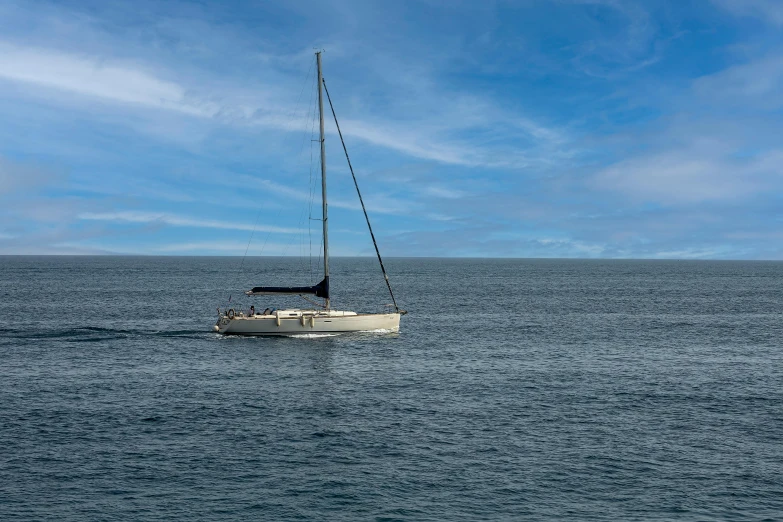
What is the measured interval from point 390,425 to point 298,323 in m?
31.9

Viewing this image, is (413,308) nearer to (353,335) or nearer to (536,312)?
(536,312)

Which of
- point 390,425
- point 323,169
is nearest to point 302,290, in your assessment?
point 323,169

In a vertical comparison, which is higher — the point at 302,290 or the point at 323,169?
the point at 323,169

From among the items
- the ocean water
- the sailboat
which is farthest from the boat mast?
the ocean water

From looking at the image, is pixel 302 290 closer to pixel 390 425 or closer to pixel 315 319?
pixel 315 319

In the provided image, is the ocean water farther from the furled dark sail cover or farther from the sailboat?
the furled dark sail cover

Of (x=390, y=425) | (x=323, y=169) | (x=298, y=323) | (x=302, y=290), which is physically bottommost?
(x=390, y=425)

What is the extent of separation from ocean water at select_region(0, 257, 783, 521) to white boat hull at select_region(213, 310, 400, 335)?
141 centimetres

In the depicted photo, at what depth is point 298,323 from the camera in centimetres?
6894

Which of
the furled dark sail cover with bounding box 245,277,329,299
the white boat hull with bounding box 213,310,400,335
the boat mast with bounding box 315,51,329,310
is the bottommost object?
the white boat hull with bounding box 213,310,400,335

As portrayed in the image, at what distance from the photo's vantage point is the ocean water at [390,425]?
28234 millimetres

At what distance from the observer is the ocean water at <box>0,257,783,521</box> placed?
28234 millimetres

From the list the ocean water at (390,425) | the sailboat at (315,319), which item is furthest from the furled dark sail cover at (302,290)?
the ocean water at (390,425)

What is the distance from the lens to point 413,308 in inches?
4198
